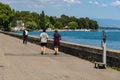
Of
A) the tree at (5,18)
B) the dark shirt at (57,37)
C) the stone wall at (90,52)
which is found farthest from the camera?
the tree at (5,18)

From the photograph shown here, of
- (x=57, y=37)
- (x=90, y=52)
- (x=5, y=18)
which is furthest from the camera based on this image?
(x=5, y=18)

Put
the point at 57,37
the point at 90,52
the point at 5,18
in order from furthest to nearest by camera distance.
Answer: the point at 5,18, the point at 57,37, the point at 90,52

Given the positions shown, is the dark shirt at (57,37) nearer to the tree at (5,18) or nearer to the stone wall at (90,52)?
the stone wall at (90,52)

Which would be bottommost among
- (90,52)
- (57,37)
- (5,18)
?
(90,52)

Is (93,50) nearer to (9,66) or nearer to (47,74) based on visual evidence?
(9,66)

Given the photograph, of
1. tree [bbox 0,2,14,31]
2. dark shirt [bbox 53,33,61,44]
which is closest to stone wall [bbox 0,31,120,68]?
dark shirt [bbox 53,33,61,44]

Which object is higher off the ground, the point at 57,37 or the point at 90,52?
the point at 57,37

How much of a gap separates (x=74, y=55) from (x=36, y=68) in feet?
28.0

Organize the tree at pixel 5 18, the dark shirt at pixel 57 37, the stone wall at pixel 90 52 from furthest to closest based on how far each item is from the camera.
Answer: the tree at pixel 5 18 → the dark shirt at pixel 57 37 → the stone wall at pixel 90 52

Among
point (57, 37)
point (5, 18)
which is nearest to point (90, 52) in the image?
point (57, 37)

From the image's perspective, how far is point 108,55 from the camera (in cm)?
1938

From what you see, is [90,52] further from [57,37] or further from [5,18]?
[5,18]

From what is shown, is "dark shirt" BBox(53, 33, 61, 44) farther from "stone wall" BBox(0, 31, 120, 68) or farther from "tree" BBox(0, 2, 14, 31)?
"tree" BBox(0, 2, 14, 31)

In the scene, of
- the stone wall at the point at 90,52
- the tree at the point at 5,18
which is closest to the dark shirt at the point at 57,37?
the stone wall at the point at 90,52
